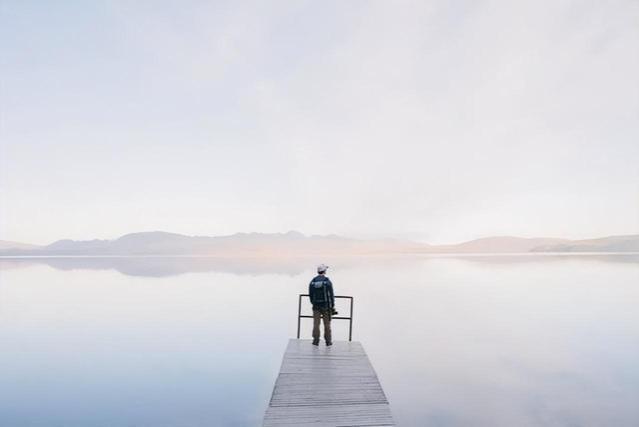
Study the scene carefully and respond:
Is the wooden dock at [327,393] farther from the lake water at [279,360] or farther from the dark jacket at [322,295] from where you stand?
the lake water at [279,360]

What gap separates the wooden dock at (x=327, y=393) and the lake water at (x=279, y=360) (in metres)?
5.18

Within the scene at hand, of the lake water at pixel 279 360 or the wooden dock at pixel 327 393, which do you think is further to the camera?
the lake water at pixel 279 360

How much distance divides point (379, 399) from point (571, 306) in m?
38.7

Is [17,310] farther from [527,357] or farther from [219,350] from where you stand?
[527,357]

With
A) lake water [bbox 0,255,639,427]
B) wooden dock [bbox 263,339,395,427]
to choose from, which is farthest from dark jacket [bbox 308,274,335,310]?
lake water [bbox 0,255,639,427]

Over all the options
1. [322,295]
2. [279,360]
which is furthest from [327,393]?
[279,360]

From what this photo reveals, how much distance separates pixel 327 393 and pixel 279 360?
47.4 feet

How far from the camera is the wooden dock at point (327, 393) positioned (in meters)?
7.14

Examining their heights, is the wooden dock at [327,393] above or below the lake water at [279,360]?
above

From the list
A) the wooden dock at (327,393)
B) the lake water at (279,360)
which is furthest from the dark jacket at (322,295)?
the lake water at (279,360)

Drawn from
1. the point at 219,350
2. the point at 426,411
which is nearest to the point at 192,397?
the point at 219,350

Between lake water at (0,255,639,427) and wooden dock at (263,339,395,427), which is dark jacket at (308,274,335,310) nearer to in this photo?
wooden dock at (263,339,395,427)

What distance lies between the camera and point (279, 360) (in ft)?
71.3

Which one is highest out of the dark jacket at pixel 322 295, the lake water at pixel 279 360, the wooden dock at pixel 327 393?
the dark jacket at pixel 322 295
